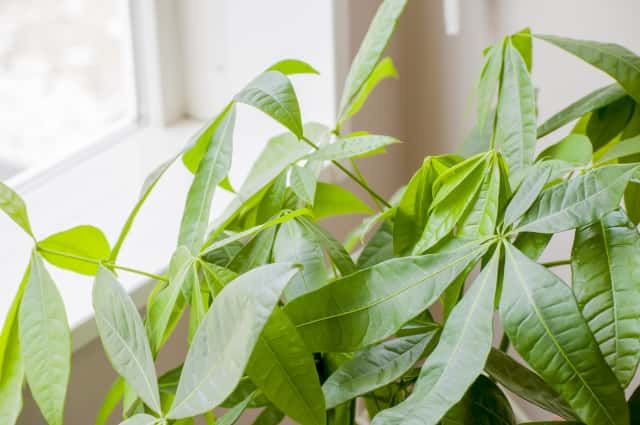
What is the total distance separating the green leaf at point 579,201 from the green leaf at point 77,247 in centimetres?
31

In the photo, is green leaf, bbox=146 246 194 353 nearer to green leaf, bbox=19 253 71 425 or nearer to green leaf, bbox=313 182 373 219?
green leaf, bbox=19 253 71 425

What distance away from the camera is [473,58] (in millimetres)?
1267

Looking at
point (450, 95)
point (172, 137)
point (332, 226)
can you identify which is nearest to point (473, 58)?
point (450, 95)

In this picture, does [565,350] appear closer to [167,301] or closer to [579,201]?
[579,201]

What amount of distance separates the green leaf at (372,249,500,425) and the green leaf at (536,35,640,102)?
23 centimetres

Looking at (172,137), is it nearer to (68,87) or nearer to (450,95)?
(68,87)

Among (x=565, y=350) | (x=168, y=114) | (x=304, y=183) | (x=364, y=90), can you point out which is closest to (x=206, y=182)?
(x=304, y=183)

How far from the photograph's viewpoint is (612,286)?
571mm

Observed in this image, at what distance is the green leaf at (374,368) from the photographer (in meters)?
0.59

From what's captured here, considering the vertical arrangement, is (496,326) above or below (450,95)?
below

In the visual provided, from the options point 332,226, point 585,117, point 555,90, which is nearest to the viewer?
point 585,117

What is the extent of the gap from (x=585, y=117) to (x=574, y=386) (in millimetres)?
358

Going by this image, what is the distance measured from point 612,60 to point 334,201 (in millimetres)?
259

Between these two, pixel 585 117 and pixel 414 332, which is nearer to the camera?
pixel 414 332
